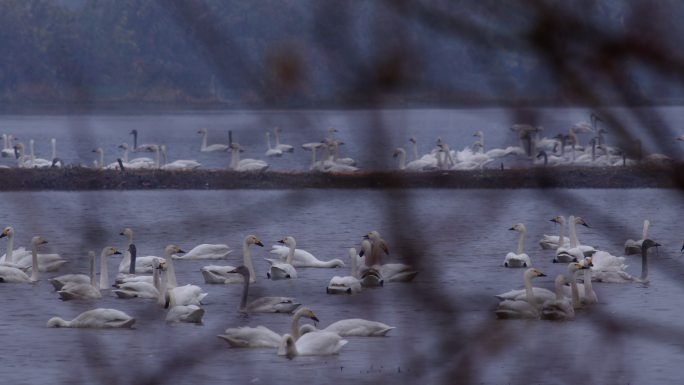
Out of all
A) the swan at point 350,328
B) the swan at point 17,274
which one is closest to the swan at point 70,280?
the swan at point 17,274

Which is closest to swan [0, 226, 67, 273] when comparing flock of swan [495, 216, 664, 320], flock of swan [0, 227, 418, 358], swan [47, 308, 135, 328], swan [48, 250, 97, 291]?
flock of swan [0, 227, 418, 358]

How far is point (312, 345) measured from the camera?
38.0 ft

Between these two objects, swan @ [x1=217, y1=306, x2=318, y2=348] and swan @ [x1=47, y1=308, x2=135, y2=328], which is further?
swan @ [x1=47, y1=308, x2=135, y2=328]

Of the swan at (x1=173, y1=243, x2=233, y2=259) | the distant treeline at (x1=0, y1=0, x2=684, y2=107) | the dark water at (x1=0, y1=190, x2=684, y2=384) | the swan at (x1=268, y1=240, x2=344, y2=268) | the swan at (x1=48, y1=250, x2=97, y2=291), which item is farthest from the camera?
the swan at (x1=173, y1=243, x2=233, y2=259)

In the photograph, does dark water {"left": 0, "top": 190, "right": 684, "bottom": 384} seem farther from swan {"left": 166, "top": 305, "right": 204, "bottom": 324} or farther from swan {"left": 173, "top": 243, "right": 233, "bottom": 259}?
swan {"left": 166, "top": 305, "right": 204, "bottom": 324}

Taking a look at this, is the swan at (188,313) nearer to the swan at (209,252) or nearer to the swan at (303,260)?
the swan at (303,260)

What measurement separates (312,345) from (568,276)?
16.6 feet

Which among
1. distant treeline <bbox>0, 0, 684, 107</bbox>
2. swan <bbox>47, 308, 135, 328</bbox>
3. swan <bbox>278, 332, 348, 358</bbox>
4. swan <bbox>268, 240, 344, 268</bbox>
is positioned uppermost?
distant treeline <bbox>0, 0, 684, 107</bbox>

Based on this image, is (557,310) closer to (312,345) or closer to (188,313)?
(312,345)

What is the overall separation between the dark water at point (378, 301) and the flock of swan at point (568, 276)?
19 cm

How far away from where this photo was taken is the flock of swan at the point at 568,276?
12.8 m

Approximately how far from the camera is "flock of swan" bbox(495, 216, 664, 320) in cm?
1283

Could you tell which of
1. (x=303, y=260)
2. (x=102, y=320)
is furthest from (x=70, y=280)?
(x=303, y=260)

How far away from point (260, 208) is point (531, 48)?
0.41 metres
